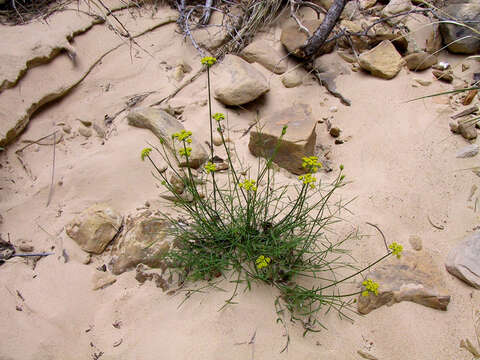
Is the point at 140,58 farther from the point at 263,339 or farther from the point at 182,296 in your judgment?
the point at 263,339

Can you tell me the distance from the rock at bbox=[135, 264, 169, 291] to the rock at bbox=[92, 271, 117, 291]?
0.46ft

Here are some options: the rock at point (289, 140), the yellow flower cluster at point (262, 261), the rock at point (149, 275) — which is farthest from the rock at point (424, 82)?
the rock at point (149, 275)

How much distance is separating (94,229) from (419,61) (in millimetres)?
3029

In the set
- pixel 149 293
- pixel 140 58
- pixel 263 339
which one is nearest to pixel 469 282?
pixel 263 339

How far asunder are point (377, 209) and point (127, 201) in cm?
164

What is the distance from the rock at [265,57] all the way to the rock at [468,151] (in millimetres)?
1670

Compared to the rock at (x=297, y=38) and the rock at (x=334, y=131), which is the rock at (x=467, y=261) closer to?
the rock at (x=334, y=131)

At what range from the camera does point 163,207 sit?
2174 millimetres

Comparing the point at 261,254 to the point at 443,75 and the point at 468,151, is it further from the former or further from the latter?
the point at 443,75

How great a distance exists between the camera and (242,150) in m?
2.62

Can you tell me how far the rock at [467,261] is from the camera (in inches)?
69.2

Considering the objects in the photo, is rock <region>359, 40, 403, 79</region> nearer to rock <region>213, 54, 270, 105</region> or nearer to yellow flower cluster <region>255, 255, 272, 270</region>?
rock <region>213, 54, 270, 105</region>

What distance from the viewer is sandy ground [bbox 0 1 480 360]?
5.17 ft

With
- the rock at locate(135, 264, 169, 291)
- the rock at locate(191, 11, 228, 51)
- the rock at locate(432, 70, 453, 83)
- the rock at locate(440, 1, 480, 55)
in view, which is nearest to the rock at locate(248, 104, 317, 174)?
the rock at locate(135, 264, 169, 291)
